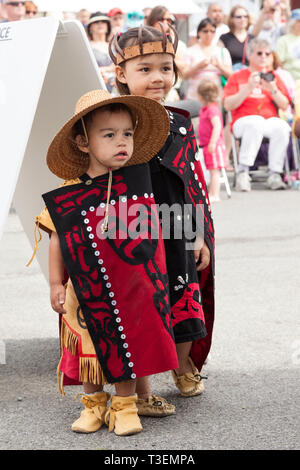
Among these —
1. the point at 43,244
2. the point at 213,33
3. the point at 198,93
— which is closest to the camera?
the point at 43,244

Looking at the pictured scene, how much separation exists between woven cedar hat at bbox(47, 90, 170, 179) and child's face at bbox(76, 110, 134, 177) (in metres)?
0.05

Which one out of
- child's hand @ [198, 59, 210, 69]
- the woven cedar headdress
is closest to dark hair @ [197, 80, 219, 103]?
child's hand @ [198, 59, 210, 69]

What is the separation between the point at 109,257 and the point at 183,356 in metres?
0.69

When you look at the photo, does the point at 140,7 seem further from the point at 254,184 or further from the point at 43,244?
the point at 43,244

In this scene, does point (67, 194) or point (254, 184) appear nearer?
point (67, 194)

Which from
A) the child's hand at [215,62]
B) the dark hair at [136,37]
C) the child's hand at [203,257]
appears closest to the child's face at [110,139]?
the dark hair at [136,37]

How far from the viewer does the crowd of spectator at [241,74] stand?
977 cm

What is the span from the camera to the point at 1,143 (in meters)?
3.22

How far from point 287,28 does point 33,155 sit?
8.39 meters

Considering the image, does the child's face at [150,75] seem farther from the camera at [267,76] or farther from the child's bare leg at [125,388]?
the camera at [267,76]

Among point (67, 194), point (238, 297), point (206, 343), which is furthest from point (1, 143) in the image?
point (238, 297)

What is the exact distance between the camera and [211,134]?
9.41 metres

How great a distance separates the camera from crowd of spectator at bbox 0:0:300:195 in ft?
32.1
